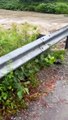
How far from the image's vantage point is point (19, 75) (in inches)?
191

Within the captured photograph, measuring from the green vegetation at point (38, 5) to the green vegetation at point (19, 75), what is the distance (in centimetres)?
1087

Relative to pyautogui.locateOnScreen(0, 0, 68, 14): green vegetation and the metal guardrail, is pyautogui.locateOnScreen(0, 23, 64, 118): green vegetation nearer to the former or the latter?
the metal guardrail

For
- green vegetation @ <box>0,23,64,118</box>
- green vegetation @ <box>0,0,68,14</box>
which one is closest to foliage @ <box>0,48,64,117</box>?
green vegetation @ <box>0,23,64,118</box>

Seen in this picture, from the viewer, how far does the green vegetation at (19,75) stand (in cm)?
427

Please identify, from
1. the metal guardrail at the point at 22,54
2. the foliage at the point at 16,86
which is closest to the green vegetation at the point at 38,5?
the metal guardrail at the point at 22,54

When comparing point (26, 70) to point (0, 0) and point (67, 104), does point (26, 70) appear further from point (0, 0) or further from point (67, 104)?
point (0, 0)

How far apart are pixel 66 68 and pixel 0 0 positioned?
46.0 ft

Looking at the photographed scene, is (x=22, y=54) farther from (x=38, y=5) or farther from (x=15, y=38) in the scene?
(x=38, y=5)

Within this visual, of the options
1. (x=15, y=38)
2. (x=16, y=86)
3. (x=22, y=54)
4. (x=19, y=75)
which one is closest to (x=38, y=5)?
(x=15, y=38)

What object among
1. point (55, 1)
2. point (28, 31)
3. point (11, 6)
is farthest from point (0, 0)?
point (28, 31)

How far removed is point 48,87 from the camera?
5.26m

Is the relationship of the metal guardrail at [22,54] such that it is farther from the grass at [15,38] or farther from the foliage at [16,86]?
the grass at [15,38]

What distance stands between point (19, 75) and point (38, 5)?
13649 mm

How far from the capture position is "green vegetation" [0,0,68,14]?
17.6 m
